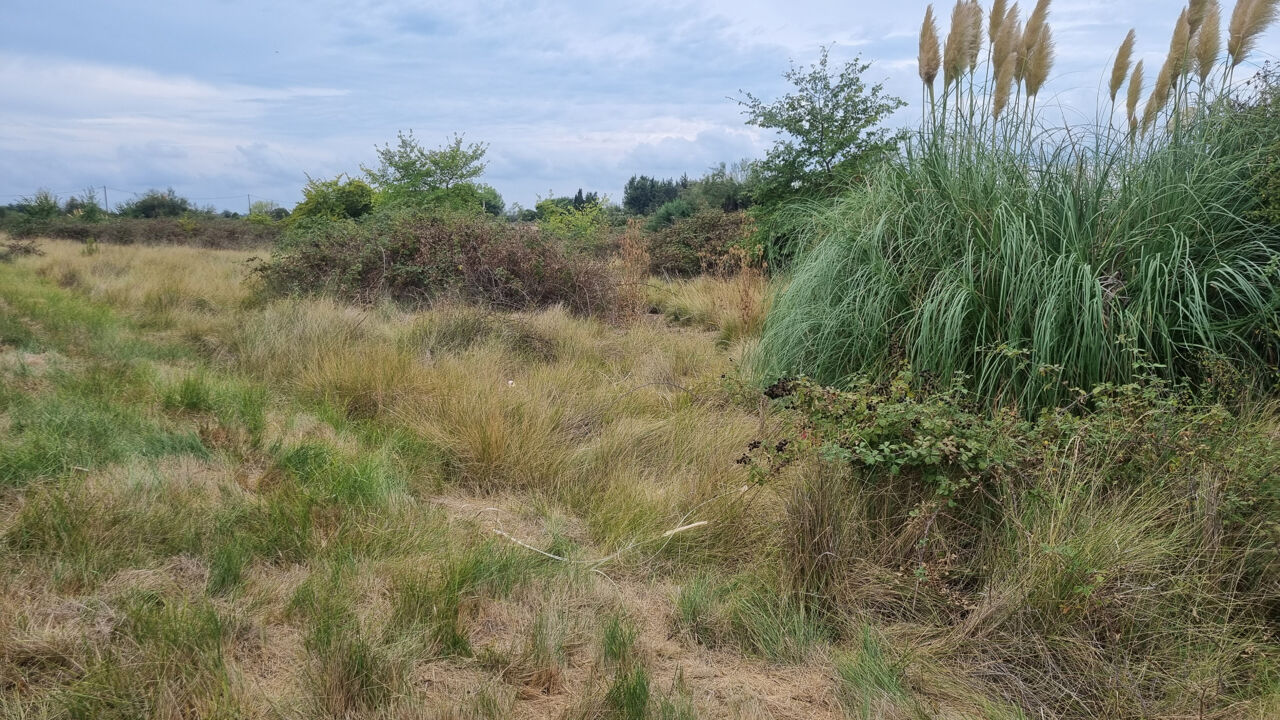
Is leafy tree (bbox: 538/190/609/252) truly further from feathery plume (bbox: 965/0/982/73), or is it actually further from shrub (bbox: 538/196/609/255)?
feathery plume (bbox: 965/0/982/73)

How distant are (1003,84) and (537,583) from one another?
14.0 feet

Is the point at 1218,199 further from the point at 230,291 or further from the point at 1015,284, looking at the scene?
the point at 230,291

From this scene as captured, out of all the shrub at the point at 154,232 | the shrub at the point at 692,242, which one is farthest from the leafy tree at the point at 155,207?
the shrub at the point at 692,242

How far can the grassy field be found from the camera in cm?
238

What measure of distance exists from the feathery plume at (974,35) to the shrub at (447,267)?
5584 millimetres

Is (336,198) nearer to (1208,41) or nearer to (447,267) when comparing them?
(447,267)

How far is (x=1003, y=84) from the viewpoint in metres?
5.00

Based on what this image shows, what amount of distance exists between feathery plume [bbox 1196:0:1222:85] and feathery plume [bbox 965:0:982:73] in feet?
4.10

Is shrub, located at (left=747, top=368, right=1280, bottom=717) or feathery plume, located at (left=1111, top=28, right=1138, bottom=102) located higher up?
feathery plume, located at (left=1111, top=28, right=1138, bottom=102)

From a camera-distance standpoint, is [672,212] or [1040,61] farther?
[672,212]

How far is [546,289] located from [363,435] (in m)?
5.63

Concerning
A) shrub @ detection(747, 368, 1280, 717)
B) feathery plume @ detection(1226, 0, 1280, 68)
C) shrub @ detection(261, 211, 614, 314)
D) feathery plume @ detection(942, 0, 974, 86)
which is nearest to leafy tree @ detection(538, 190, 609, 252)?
shrub @ detection(261, 211, 614, 314)

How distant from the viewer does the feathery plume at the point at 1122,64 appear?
5102 mm

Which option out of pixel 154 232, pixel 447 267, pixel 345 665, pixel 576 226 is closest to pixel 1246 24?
pixel 345 665
